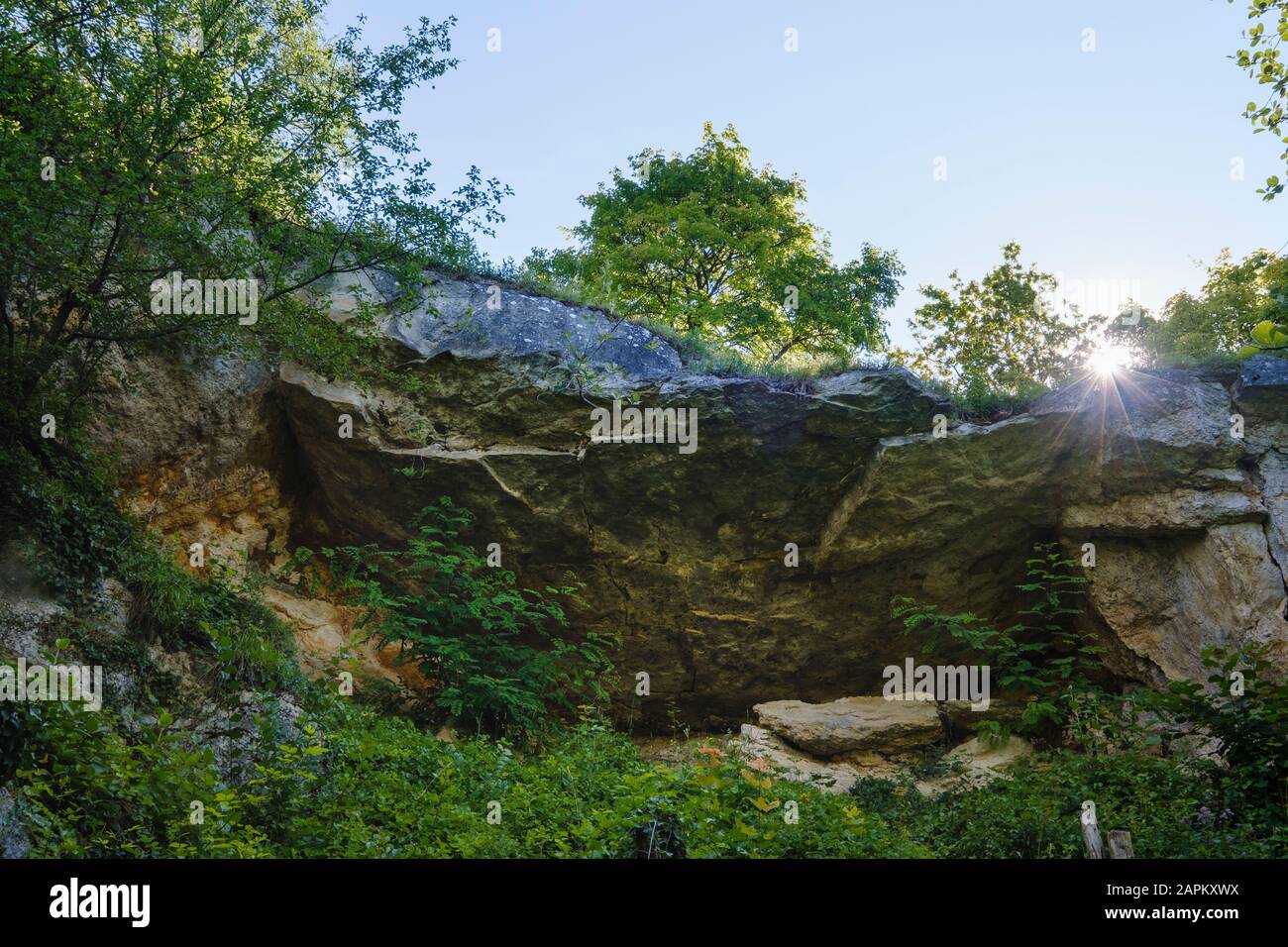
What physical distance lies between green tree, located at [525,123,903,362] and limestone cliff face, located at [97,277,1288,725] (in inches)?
258

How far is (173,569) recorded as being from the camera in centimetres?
950

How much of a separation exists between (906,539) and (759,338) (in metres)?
8.49

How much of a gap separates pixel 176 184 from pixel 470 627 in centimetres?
631

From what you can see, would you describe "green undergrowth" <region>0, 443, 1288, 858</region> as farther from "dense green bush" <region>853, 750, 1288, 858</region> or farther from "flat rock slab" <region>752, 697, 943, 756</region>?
"flat rock slab" <region>752, 697, 943, 756</region>

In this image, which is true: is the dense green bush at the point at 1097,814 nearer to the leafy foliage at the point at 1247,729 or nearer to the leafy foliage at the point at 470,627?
the leafy foliage at the point at 1247,729

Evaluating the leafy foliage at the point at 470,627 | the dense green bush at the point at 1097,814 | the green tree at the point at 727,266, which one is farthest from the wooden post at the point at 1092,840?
the green tree at the point at 727,266

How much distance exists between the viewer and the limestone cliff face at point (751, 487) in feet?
36.9

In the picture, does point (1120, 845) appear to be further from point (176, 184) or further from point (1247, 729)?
point (176, 184)

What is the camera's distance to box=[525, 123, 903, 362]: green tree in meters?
19.1

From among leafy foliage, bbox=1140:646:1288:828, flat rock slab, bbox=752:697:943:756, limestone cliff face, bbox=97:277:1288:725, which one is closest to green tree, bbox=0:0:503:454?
limestone cliff face, bbox=97:277:1288:725

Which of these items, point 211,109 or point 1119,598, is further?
point 1119,598
